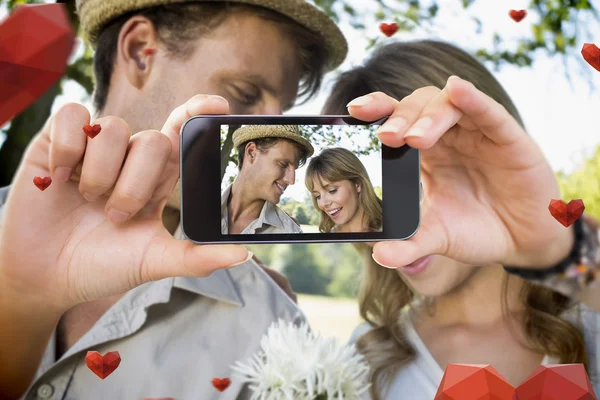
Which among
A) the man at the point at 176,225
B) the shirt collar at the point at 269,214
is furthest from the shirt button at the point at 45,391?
the shirt collar at the point at 269,214

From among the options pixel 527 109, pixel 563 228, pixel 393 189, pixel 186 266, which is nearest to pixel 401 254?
pixel 393 189

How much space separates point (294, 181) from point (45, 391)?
0.81 meters

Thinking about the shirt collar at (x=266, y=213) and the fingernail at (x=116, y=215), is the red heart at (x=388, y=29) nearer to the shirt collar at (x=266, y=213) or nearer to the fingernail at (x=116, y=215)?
the shirt collar at (x=266, y=213)

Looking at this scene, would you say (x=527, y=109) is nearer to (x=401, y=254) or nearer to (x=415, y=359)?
(x=415, y=359)

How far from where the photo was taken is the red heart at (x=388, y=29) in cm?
144

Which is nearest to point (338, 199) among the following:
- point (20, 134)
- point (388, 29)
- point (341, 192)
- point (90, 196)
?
point (341, 192)

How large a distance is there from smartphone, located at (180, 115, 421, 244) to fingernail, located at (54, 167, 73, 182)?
0.51ft

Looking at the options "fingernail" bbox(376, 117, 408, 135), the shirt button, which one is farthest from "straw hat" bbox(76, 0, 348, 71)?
the shirt button

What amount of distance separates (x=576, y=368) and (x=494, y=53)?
3.93 ft

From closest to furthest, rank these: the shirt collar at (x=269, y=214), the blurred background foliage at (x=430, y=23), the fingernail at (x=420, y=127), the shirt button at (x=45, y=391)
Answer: the fingernail at (x=420, y=127) < the shirt collar at (x=269, y=214) < the shirt button at (x=45, y=391) < the blurred background foliage at (x=430, y=23)

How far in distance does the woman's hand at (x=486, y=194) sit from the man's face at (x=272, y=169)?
0.19 m

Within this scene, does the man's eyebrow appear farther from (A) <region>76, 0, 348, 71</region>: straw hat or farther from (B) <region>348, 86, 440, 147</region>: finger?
(B) <region>348, 86, 440, 147</region>: finger

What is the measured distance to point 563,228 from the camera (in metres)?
1.04

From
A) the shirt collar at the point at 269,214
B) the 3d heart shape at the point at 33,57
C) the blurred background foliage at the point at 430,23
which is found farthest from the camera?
the blurred background foliage at the point at 430,23
